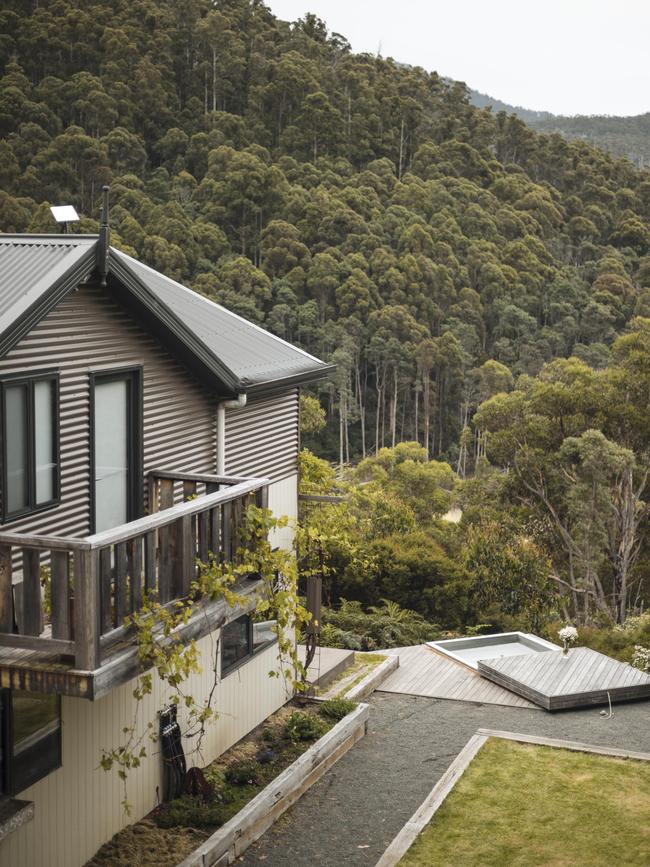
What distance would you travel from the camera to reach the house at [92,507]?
22.2 feet

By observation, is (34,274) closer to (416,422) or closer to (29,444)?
(29,444)

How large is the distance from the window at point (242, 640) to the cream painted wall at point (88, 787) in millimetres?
452

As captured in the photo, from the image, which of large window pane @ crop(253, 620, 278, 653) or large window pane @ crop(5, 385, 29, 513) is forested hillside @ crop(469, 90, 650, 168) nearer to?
large window pane @ crop(253, 620, 278, 653)

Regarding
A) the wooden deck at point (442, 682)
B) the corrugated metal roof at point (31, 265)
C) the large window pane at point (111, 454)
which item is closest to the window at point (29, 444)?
the corrugated metal roof at point (31, 265)

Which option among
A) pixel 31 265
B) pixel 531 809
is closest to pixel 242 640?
pixel 531 809

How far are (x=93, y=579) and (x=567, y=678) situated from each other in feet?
33.3

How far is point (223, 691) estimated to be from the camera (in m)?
11.9

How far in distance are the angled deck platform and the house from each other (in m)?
4.90

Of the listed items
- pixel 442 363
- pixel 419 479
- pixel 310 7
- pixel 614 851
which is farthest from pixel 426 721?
pixel 310 7

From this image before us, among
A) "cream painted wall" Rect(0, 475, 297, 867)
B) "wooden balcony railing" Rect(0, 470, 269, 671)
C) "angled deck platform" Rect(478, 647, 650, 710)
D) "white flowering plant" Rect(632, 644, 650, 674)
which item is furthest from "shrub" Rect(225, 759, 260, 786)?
"white flowering plant" Rect(632, 644, 650, 674)

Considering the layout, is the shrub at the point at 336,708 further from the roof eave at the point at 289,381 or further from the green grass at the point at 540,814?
the roof eave at the point at 289,381

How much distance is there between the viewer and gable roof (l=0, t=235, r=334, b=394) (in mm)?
7953

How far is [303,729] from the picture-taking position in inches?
494

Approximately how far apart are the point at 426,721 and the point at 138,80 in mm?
79916
